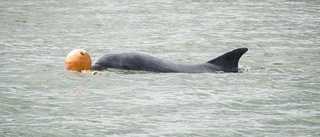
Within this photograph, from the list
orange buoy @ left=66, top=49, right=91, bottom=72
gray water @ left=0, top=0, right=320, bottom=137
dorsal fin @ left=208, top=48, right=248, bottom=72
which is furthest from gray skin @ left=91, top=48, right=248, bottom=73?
orange buoy @ left=66, top=49, right=91, bottom=72

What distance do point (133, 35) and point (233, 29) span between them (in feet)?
12.4

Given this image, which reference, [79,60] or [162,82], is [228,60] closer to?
[162,82]

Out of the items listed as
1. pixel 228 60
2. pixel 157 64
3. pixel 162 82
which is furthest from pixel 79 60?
pixel 228 60

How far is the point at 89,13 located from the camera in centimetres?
3506

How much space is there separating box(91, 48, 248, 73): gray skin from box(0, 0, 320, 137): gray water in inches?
8.6

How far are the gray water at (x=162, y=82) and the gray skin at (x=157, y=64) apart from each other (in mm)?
219

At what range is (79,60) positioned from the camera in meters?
16.1

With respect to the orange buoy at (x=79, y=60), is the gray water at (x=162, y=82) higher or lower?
lower

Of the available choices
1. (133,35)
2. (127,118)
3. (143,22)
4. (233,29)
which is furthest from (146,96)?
(143,22)

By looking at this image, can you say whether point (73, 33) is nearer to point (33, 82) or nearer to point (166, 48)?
point (166, 48)

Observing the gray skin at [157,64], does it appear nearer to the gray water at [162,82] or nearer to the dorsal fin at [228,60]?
the dorsal fin at [228,60]

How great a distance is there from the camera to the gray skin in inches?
653

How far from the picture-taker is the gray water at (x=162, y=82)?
38.5ft

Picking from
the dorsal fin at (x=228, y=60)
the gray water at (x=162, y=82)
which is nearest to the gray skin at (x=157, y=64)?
the dorsal fin at (x=228, y=60)
